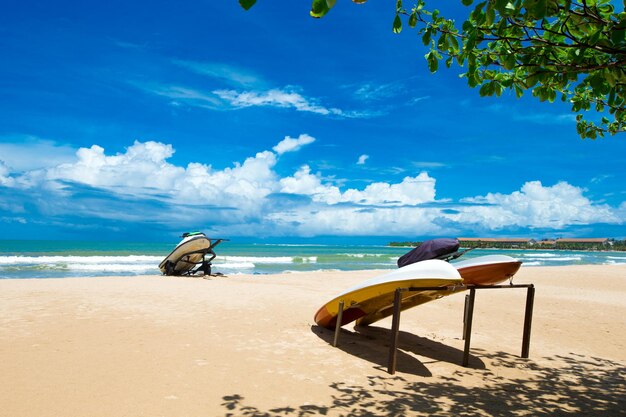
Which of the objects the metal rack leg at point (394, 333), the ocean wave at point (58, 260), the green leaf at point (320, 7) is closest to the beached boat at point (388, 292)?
the metal rack leg at point (394, 333)

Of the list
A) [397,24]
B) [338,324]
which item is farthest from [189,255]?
[397,24]

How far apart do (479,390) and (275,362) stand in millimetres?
2661

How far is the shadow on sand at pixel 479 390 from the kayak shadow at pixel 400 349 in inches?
0.7

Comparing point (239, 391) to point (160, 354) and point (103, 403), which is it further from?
point (160, 354)

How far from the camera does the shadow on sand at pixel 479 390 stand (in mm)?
4605

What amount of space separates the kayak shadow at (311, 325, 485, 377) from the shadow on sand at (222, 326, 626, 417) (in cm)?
2

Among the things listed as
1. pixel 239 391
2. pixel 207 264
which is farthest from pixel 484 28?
pixel 207 264

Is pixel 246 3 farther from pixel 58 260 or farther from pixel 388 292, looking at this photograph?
pixel 58 260

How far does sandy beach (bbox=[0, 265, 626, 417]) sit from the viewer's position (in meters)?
4.65

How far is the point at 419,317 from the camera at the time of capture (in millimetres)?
10328

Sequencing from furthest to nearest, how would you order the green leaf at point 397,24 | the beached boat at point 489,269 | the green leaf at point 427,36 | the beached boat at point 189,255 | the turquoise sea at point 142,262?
the turquoise sea at point 142,262 → the beached boat at point 189,255 → the beached boat at point 489,269 → the green leaf at point 427,36 → the green leaf at point 397,24

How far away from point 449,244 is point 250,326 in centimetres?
395

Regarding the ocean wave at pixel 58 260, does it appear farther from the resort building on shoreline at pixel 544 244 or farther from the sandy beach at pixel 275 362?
the resort building on shoreline at pixel 544 244

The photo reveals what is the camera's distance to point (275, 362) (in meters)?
6.11
